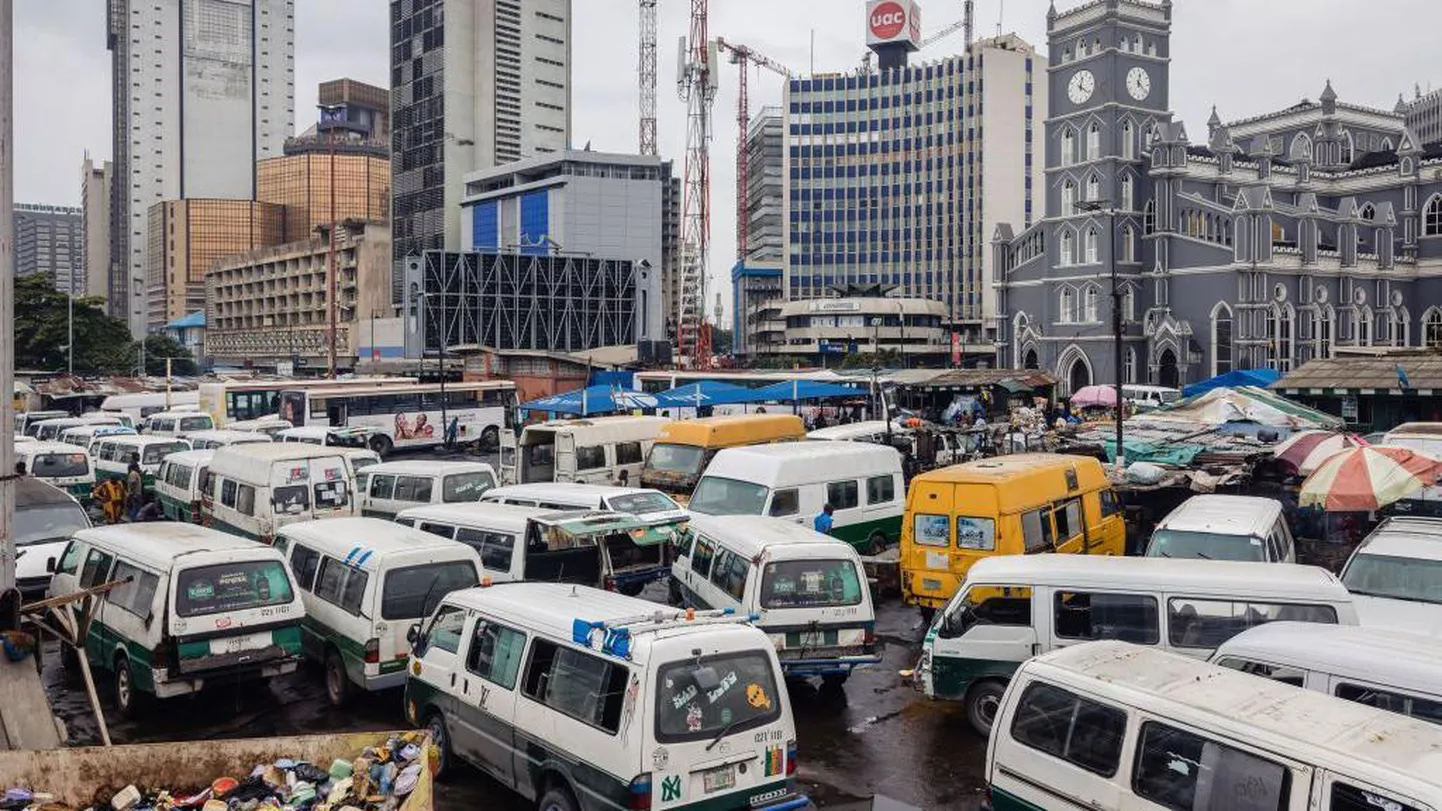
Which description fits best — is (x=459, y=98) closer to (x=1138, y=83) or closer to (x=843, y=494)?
(x=1138, y=83)

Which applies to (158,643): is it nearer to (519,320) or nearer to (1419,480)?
(1419,480)

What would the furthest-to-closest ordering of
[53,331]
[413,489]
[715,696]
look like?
[53,331]
[413,489]
[715,696]

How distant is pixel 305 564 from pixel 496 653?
5089 mm

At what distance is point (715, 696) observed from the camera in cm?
800

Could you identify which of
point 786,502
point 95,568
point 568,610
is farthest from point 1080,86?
point 568,610

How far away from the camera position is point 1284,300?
6359 cm

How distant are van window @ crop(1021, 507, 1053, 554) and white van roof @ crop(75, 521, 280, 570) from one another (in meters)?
10.1

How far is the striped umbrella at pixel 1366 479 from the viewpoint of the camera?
1678 centimetres

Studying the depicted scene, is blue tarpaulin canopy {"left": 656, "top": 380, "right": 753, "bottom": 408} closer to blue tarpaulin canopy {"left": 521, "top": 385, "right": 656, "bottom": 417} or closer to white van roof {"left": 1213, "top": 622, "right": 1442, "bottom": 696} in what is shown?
blue tarpaulin canopy {"left": 521, "top": 385, "right": 656, "bottom": 417}

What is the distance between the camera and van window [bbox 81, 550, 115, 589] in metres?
12.6

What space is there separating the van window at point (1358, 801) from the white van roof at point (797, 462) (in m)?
12.4

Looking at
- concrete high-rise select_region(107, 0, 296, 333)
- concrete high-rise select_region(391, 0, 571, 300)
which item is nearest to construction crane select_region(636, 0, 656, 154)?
concrete high-rise select_region(391, 0, 571, 300)

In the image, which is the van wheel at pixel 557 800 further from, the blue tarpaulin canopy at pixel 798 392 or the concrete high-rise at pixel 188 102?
the concrete high-rise at pixel 188 102

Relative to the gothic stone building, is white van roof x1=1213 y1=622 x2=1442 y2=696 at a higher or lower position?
lower
